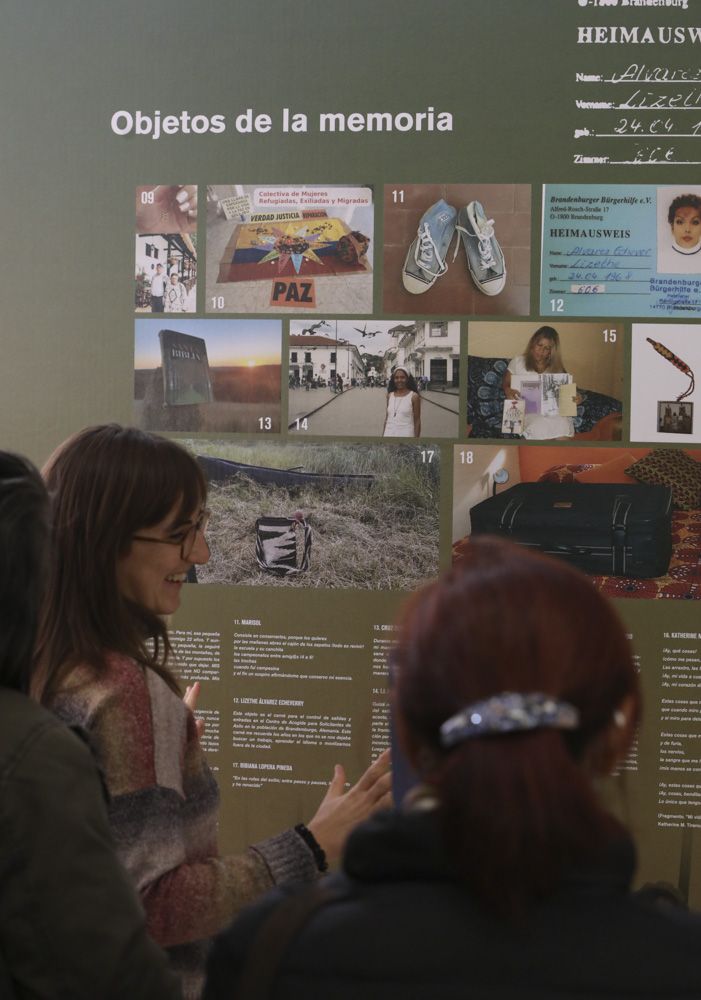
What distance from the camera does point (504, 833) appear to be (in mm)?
909

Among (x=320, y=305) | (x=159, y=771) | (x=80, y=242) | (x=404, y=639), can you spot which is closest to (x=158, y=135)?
(x=80, y=242)

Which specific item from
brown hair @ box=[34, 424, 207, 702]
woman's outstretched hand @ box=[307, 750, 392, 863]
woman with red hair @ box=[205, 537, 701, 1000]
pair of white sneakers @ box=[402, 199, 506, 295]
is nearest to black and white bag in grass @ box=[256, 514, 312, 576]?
pair of white sneakers @ box=[402, 199, 506, 295]

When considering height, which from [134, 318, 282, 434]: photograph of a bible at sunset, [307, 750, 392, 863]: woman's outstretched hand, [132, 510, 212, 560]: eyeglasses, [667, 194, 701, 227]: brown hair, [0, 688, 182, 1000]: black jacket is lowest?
[307, 750, 392, 863]: woman's outstretched hand

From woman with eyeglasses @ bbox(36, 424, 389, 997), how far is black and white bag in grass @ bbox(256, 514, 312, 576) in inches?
56.2

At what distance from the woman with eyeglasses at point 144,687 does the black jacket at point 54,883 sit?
326mm

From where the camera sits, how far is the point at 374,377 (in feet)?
10.9

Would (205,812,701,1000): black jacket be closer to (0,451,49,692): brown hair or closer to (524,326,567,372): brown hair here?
(0,451,49,692): brown hair

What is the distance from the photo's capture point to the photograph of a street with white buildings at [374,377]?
328 cm

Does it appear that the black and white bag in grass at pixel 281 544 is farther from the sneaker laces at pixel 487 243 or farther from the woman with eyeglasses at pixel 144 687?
the woman with eyeglasses at pixel 144 687

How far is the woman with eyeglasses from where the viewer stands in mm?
Answer: 1611

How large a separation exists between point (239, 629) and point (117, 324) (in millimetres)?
1020

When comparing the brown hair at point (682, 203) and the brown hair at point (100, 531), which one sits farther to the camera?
the brown hair at point (682, 203)

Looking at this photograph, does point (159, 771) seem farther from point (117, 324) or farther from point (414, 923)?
point (117, 324)

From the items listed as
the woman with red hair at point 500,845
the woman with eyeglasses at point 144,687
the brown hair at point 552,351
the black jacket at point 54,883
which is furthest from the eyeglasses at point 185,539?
the brown hair at point 552,351
